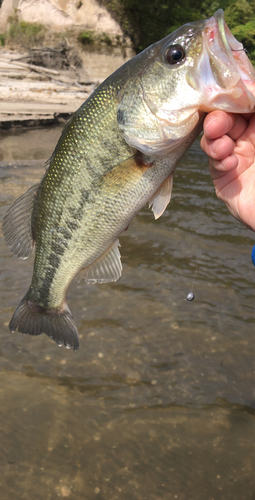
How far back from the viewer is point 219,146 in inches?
77.7

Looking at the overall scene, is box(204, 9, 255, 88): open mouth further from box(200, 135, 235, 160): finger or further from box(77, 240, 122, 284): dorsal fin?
box(77, 240, 122, 284): dorsal fin

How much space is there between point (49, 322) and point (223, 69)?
1.84 metres

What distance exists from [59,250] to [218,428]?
6.88ft

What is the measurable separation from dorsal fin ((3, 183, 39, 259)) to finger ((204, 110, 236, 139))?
46.3 inches

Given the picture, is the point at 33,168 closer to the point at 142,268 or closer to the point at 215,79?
the point at 142,268

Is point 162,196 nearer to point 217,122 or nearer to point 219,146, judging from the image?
point 219,146

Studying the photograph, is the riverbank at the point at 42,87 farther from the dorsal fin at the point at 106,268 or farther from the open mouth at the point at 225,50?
the open mouth at the point at 225,50

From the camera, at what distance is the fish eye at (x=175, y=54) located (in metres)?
1.80

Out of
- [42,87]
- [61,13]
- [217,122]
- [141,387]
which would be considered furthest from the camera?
[61,13]

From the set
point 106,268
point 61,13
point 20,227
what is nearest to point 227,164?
point 106,268

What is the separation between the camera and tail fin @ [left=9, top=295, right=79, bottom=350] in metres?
2.58

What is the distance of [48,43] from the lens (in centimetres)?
2103

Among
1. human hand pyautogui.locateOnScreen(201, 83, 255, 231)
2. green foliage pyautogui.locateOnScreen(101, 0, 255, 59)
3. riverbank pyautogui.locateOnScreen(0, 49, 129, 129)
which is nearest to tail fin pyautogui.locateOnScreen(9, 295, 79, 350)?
human hand pyautogui.locateOnScreen(201, 83, 255, 231)

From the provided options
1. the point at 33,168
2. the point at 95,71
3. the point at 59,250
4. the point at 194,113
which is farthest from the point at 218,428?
the point at 95,71
